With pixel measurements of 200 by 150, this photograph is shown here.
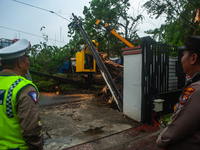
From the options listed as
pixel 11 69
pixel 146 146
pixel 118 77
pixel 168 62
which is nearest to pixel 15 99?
pixel 11 69

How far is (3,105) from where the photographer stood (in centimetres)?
129

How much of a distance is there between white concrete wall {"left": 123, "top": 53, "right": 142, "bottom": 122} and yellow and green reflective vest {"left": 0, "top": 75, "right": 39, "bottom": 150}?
12.3 ft

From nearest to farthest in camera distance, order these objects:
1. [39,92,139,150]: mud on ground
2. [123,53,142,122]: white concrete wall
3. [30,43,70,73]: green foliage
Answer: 1. [39,92,139,150]: mud on ground
2. [123,53,142,122]: white concrete wall
3. [30,43,70,73]: green foliage

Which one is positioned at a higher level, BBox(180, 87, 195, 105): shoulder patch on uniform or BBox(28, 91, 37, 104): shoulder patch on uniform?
BBox(180, 87, 195, 105): shoulder patch on uniform

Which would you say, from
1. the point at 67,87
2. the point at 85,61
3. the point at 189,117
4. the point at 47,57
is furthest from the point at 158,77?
the point at 47,57

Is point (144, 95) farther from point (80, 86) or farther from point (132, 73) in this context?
point (80, 86)

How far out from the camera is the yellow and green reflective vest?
1281 mm

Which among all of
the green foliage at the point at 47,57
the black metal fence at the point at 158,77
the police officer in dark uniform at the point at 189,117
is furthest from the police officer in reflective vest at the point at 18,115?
the green foliage at the point at 47,57

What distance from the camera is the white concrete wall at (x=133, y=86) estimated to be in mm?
4535

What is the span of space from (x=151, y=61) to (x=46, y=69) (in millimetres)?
11610

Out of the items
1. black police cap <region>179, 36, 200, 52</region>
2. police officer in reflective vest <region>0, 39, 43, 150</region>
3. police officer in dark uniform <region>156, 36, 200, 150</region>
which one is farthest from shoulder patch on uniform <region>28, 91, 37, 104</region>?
black police cap <region>179, 36, 200, 52</region>

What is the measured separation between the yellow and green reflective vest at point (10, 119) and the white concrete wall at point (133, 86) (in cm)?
375

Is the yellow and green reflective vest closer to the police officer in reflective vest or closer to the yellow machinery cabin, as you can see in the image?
the police officer in reflective vest

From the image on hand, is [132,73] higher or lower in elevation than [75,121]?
higher
